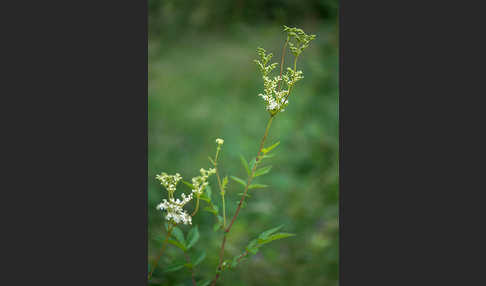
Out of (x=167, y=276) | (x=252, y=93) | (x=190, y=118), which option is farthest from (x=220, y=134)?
(x=167, y=276)

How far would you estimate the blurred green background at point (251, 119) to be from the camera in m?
2.77

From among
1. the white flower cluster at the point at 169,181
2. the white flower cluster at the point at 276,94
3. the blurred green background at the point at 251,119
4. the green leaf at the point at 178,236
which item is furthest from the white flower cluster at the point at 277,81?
the blurred green background at the point at 251,119

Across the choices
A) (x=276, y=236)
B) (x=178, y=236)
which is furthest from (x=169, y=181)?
(x=276, y=236)

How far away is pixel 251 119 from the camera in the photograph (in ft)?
12.1

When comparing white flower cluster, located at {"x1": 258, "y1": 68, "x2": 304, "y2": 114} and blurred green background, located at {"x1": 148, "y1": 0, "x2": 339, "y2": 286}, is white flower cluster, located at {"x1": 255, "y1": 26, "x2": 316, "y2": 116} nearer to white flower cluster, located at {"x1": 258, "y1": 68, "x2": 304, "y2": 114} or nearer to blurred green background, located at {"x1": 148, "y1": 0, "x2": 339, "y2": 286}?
white flower cluster, located at {"x1": 258, "y1": 68, "x2": 304, "y2": 114}

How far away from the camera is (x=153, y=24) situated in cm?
330

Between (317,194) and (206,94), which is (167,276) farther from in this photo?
(206,94)

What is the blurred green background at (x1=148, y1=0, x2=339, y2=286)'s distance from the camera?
2768 mm

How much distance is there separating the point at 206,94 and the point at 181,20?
74 cm

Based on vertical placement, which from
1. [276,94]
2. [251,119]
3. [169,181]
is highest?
[276,94]

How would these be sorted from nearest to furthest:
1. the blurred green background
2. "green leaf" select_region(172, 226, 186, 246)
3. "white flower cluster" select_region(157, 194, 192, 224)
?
"white flower cluster" select_region(157, 194, 192, 224) → "green leaf" select_region(172, 226, 186, 246) → the blurred green background

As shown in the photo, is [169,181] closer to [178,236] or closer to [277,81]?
[178,236]

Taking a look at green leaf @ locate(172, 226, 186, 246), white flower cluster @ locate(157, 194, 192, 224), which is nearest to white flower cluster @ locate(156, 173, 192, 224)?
white flower cluster @ locate(157, 194, 192, 224)

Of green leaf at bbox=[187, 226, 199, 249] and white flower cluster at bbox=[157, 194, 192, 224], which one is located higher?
white flower cluster at bbox=[157, 194, 192, 224]
